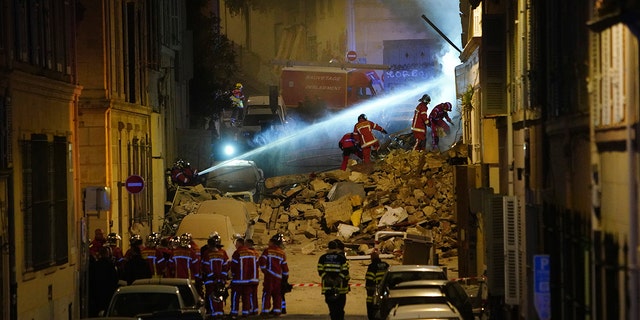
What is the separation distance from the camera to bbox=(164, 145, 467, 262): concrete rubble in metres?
33.7

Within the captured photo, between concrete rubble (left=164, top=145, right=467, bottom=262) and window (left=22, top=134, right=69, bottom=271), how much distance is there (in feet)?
38.8

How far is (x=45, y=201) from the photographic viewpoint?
21.3m

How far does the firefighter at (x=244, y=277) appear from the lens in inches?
861

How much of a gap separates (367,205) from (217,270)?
14040 millimetres

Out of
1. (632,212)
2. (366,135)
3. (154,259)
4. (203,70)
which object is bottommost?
(154,259)

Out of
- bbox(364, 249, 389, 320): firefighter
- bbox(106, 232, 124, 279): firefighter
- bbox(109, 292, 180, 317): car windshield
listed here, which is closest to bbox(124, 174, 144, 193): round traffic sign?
bbox(106, 232, 124, 279): firefighter

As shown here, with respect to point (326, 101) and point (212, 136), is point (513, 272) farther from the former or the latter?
point (326, 101)

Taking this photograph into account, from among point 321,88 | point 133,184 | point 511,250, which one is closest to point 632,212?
point 511,250

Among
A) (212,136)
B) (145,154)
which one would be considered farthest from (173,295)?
(212,136)

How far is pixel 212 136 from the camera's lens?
159 feet

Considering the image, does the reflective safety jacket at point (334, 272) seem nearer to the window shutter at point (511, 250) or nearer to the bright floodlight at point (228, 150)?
the window shutter at point (511, 250)

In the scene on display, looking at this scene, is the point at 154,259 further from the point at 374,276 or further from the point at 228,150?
the point at 228,150

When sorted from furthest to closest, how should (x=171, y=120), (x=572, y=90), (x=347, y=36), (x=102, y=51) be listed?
(x=347, y=36) → (x=171, y=120) → (x=102, y=51) → (x=572, y=90)

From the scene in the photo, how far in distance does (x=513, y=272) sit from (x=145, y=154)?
18.0 metres
